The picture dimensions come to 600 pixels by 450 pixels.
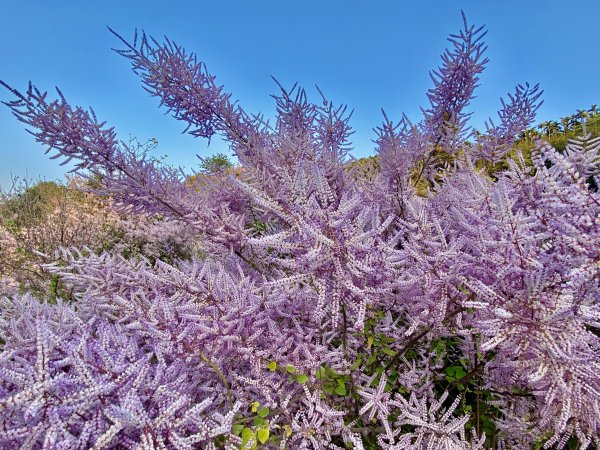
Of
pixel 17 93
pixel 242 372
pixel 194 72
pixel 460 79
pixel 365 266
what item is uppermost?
pixel 460 79

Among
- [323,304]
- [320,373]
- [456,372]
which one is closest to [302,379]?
[320,373]

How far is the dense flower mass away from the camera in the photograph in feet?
4.51

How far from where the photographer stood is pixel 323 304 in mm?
1532

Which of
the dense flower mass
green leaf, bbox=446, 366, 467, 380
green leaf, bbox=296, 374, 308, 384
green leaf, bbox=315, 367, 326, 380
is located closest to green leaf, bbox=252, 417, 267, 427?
the dense flower mass

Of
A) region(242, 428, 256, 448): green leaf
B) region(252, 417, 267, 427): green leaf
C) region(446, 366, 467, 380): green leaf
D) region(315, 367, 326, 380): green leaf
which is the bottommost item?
region(242, 428, 256, 448): green leaf

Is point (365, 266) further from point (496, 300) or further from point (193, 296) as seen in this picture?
point (193, 296)

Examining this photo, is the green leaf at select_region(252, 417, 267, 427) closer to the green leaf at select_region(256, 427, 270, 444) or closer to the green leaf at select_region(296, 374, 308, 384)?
the green leaf at select_region(256, 427, 270, 444)

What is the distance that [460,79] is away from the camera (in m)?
2.59

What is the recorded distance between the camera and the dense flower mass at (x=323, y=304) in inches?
54.1

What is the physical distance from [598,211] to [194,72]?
213cm

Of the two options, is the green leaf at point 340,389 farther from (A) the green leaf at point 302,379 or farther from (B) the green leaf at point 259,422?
(B) the green leaf at point 259,422

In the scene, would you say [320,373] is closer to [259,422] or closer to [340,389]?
[340,389]

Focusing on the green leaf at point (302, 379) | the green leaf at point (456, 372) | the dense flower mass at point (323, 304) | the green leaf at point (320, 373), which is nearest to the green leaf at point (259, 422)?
the dense flower mass at point (323, 304)

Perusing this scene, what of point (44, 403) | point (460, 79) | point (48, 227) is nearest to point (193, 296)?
point (44, 403)
